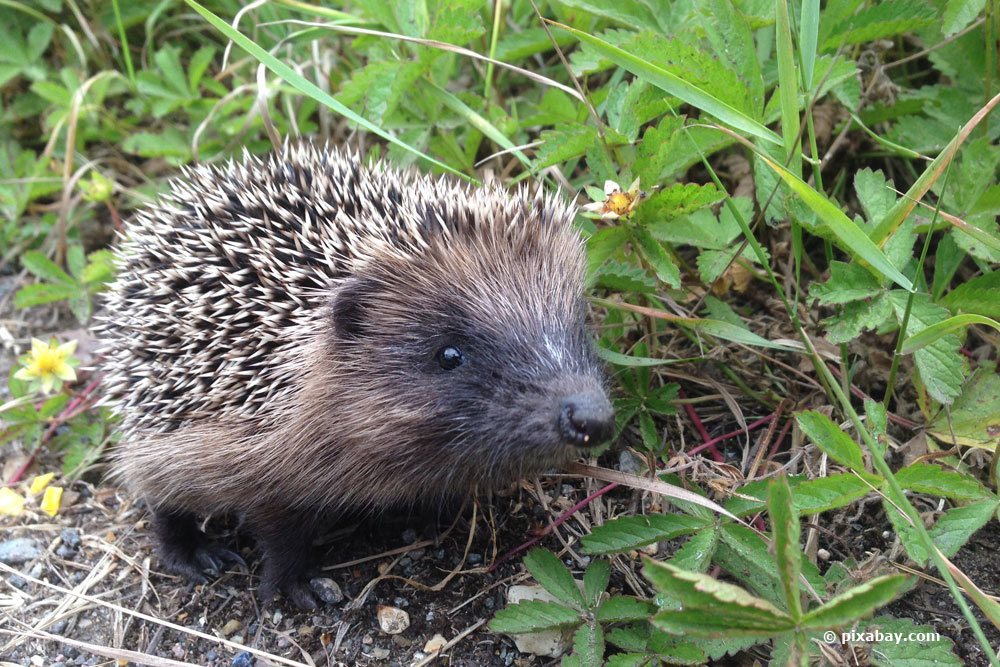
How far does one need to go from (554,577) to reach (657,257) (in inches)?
51.0

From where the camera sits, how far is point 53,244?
556 centimetres

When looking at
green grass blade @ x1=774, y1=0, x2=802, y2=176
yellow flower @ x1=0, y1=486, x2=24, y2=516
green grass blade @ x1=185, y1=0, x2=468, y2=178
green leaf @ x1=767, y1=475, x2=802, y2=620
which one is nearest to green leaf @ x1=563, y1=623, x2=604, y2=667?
green leaf @ x1=767, y1=475, x2=802, y2=620

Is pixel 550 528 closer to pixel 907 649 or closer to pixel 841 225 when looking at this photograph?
pixel 907 649

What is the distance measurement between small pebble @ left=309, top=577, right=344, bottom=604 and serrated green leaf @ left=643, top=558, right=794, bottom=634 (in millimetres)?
1709

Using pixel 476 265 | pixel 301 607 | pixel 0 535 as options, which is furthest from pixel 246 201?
pixel 0 535

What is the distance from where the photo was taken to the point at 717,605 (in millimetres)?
2381

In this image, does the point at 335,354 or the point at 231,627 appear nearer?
the point at 335,354

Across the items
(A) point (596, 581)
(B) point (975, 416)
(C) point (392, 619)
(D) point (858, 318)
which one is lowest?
(C) point (392, 619)

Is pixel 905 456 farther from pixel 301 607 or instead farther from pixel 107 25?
pixel 107 25

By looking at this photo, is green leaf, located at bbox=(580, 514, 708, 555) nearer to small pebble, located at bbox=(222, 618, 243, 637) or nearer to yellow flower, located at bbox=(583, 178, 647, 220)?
yellow flower, located at bbox=(583, 178, 647, 220)

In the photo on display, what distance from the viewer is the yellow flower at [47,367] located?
4.30 metres

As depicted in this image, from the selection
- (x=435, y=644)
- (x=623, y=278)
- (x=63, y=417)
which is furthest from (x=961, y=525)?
(x=63, y=417)

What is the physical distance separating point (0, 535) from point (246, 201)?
2066mm

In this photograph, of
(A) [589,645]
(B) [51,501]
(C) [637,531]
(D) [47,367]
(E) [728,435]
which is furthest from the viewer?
(D) [47,367]
